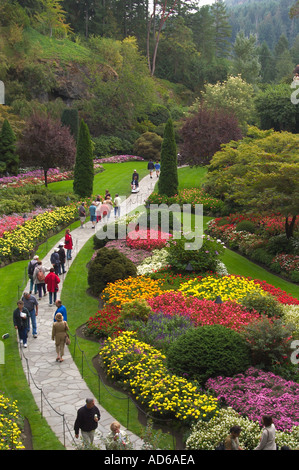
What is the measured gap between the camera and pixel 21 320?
488 inches

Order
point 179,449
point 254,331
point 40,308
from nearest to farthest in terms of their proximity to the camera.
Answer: point 179,449
point 254,331
point 40,308

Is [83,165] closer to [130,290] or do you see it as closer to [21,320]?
[130,290]

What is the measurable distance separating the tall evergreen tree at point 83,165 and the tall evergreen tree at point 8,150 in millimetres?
6502

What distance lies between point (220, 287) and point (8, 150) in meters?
22.4

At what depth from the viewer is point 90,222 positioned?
84.5 feet

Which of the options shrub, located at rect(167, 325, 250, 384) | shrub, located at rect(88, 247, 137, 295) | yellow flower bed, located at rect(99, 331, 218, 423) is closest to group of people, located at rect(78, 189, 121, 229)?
shrub, located at rect(88, 247, 137, 295)

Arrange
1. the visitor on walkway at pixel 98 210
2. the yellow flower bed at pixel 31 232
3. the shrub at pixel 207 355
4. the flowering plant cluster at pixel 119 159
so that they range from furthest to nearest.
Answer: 1. the flowering plant cluster at pixel 119 159
2. the visitor on walkway at pixel 98 210
3. the yellow flower bed at pixel 31 232
4. the shrub at pixel 207 355

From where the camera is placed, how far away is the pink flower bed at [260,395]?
9.34 m

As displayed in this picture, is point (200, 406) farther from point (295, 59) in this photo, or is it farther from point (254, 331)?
point (295, 59)

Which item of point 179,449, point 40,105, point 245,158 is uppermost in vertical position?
point 40,105

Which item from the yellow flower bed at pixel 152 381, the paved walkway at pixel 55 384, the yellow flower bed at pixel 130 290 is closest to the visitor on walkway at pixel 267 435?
the yellow flower bed at pixel 152 381

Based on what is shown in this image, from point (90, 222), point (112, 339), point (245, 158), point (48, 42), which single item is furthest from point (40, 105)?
point (112, 339)

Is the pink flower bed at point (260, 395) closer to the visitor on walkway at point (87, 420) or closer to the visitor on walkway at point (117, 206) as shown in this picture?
the visitor on walkway at point (87, 420)
